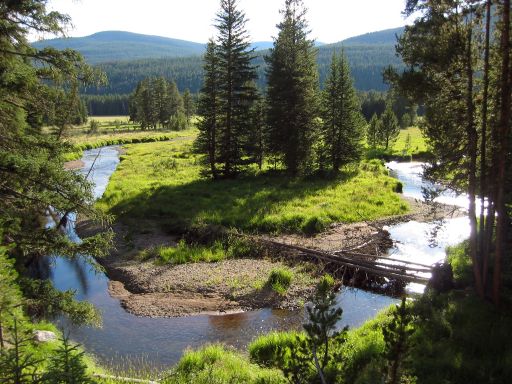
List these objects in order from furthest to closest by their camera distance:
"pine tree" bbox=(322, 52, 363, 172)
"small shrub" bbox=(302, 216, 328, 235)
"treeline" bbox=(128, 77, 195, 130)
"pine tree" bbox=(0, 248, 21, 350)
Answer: "treeline" bbox=(128, 77, 195, 130) < "pine tree" bbox=(322, 52, 363, 172) < "small shrub" bbox=(302, 216, 328, 235) < "pine tree" bbox=(0, 248, 21, 350)

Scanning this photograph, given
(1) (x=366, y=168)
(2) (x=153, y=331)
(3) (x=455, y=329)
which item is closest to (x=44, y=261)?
(2) (x=153, y=331)

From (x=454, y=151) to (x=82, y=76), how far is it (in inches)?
432

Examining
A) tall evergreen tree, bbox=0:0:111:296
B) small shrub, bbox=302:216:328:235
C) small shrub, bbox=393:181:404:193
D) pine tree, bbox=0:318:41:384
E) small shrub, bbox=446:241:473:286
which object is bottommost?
small shrub, bbox=302:216:328:235

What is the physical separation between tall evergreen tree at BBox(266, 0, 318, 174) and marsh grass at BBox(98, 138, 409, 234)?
8.41ft

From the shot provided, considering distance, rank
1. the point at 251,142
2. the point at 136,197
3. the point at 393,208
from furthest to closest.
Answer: the point at 251,142
the point at 136,197
the point at 393,208

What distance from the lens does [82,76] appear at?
34.9 feet

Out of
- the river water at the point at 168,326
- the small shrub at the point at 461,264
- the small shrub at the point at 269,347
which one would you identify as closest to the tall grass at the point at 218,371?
the small shrub at the point at 269,347

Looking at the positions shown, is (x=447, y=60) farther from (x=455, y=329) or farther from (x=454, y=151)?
(x=455, y=329)

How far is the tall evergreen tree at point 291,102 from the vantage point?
118ft

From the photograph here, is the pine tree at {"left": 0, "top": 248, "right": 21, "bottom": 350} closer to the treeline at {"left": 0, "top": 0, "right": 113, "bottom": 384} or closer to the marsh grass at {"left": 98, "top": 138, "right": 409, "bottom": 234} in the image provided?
the treeline at {"left": 0, "top": 0, "right": 113, "bottom": 384}

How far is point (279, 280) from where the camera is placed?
18484 mm

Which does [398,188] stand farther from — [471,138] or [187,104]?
[187,104]

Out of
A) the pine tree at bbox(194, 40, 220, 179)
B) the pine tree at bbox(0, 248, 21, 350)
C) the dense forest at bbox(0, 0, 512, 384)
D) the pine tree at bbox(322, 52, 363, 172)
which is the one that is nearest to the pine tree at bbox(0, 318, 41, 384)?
the dense forest at bbox(0, 0, 512, 384)

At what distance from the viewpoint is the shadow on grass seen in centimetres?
2569
